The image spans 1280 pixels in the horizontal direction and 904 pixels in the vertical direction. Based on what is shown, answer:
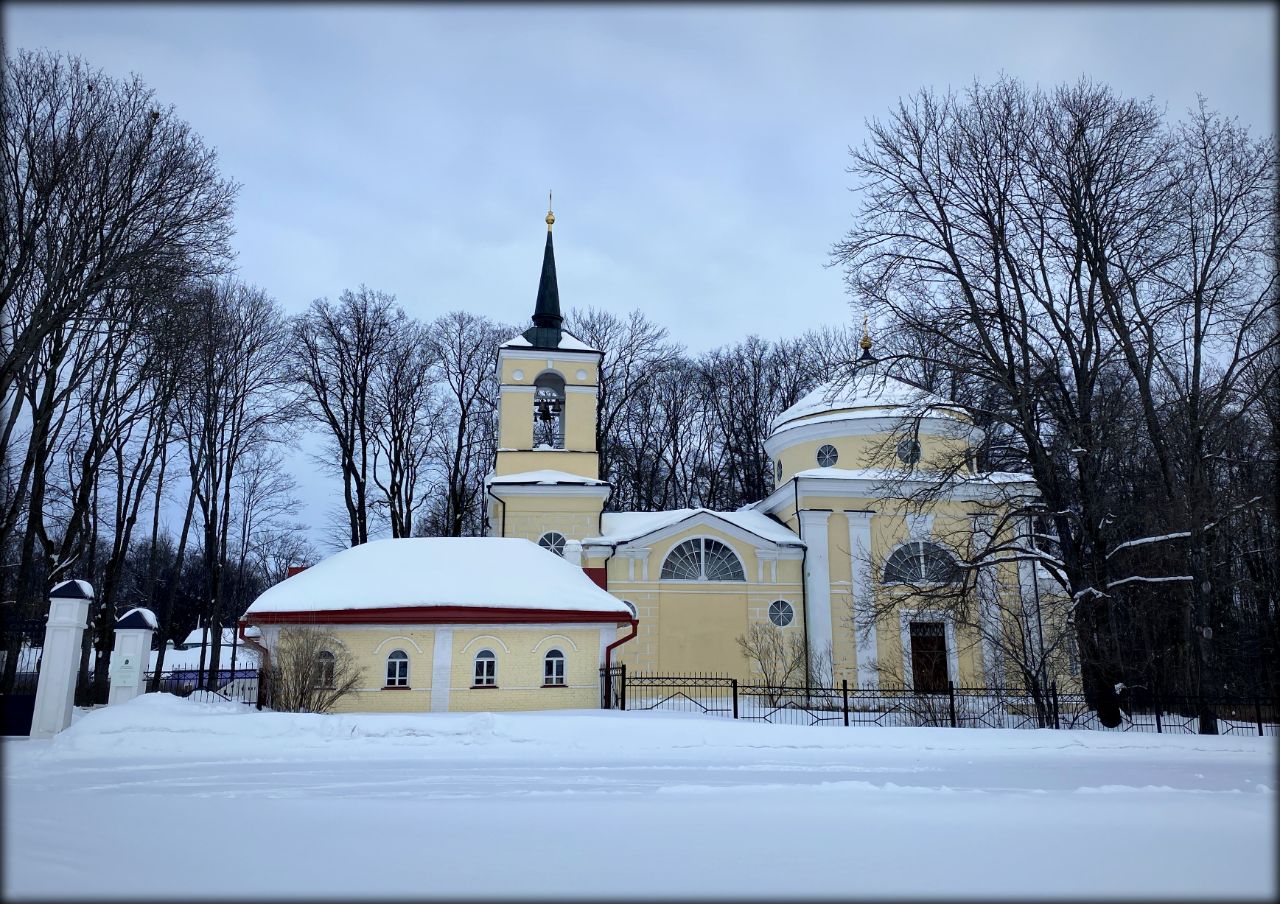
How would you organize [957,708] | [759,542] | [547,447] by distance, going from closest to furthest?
[957,708] → [759,542] → [547,447]

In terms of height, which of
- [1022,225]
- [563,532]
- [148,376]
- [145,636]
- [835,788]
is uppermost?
[1022,225]

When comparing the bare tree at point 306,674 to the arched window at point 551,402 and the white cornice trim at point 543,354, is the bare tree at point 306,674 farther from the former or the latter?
the white cornice trim at point 543,354

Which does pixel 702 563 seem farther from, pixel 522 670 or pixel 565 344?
pixel 522 670

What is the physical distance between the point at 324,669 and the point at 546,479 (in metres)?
10.4

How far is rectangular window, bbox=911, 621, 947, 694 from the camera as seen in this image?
24.2m

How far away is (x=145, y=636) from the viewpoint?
49.9 ft

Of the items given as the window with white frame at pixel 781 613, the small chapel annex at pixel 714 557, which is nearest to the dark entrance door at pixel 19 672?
the small chapel annex at pixel 714 557

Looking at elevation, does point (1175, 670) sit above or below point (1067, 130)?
below

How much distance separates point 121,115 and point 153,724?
11.7m

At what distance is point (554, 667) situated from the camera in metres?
18.1

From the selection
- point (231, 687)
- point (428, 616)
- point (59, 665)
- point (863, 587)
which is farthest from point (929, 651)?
point (59, 665)

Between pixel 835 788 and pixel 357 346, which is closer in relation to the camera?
pixel 835 788

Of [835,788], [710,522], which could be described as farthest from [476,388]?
[835,788]

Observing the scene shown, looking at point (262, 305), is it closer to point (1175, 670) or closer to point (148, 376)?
point (148, 376)
